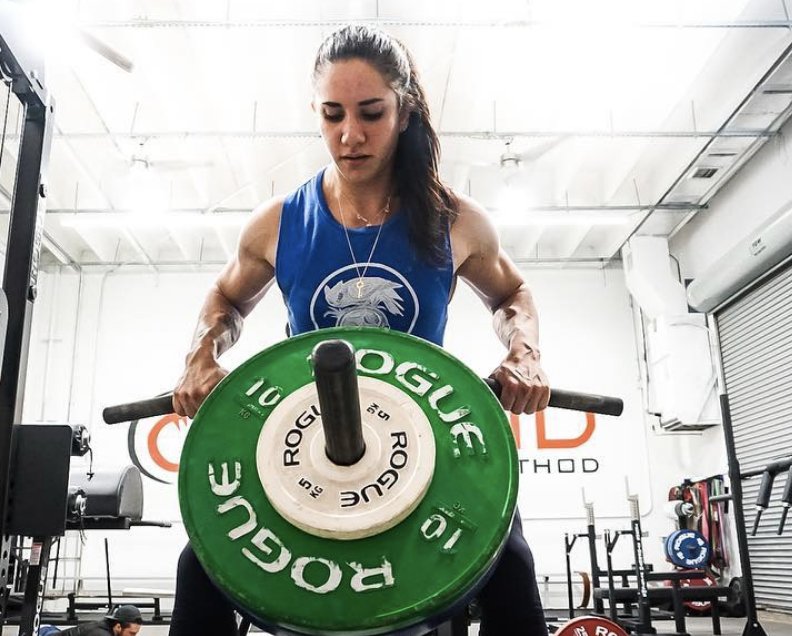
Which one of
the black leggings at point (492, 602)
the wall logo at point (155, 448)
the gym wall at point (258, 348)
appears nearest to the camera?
the black leggings at point (492, 602)

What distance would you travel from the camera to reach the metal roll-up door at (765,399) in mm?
6684

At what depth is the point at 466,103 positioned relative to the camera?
6.86m

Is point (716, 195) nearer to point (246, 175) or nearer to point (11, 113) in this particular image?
point (246, 175)

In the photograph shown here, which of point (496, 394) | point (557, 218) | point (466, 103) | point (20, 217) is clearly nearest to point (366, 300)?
point (496, 394)

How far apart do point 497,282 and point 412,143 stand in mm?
248

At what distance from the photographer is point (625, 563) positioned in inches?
341

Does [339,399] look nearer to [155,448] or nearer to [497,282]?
[497,282]

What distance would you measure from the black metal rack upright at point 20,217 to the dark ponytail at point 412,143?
73 centimetres

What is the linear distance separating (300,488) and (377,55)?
2.03 ft

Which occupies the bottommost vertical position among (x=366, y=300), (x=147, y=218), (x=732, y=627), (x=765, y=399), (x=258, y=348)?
(x=732, y=627)

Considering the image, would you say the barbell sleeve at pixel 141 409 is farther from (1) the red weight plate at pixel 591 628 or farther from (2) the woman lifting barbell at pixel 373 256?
(1) the red weight plate at pixel 591 628

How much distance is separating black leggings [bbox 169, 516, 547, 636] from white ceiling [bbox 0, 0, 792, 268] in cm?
420

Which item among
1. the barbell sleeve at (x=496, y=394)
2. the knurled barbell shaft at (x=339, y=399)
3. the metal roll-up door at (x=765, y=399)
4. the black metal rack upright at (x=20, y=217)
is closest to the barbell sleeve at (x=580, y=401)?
the barbell sleeve at (x=496, y=394)

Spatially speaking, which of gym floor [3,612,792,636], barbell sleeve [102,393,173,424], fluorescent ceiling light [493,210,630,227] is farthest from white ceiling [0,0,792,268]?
barbell sleeve [102,393,173,424]
